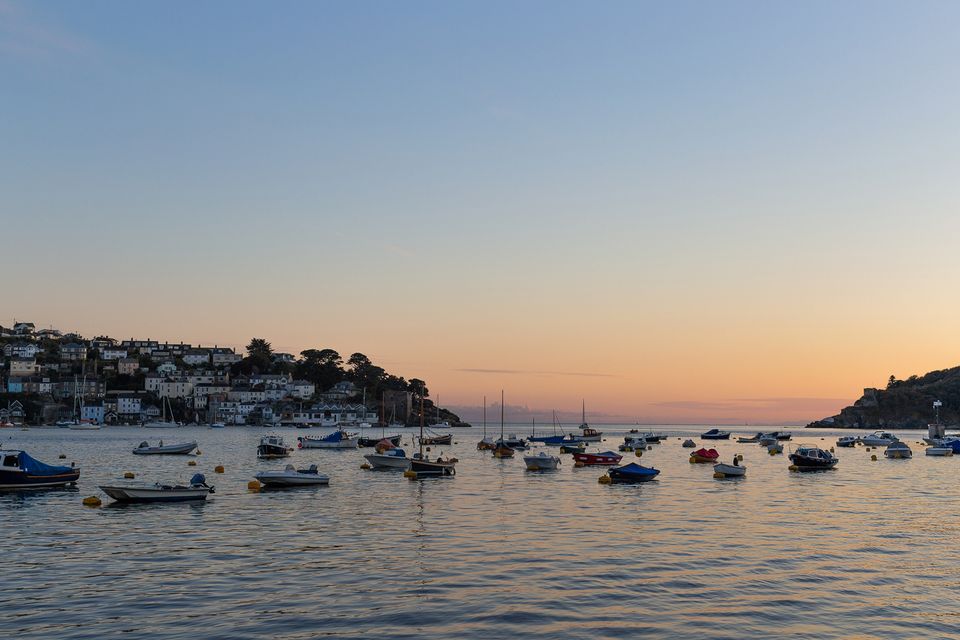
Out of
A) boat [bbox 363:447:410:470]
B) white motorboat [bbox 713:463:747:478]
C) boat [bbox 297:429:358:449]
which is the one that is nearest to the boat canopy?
boat [bbox 363:447:410:470]

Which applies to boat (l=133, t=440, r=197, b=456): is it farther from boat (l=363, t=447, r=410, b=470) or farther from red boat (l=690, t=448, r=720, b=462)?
red boat (l=690, t=448, r=720, b=462)

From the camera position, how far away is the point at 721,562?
33438 mm

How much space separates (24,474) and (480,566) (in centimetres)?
4331

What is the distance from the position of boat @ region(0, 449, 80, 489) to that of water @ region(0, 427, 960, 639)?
57.5 inches

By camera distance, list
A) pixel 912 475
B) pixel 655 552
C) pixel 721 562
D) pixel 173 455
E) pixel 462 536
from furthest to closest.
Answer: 1. pixel 173 455
2. pixel 912 475
3. pixel 462 536
4. pixel 655 552
5. pixel 721 562

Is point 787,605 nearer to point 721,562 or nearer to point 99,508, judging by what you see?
point 721,562

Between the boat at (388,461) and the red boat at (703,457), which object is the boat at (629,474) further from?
the red boat at (703,457)

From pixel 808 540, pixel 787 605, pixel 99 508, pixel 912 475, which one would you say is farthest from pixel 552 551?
pixel 912 475

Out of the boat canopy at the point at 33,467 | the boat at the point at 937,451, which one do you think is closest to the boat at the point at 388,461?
the boat canopy at the point at 33,467

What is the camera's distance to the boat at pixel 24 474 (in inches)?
2283

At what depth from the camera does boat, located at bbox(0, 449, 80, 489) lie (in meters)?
58.0

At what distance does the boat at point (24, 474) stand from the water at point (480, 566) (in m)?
1.46

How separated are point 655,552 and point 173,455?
9847 cm

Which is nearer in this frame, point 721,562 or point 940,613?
point 940,613
